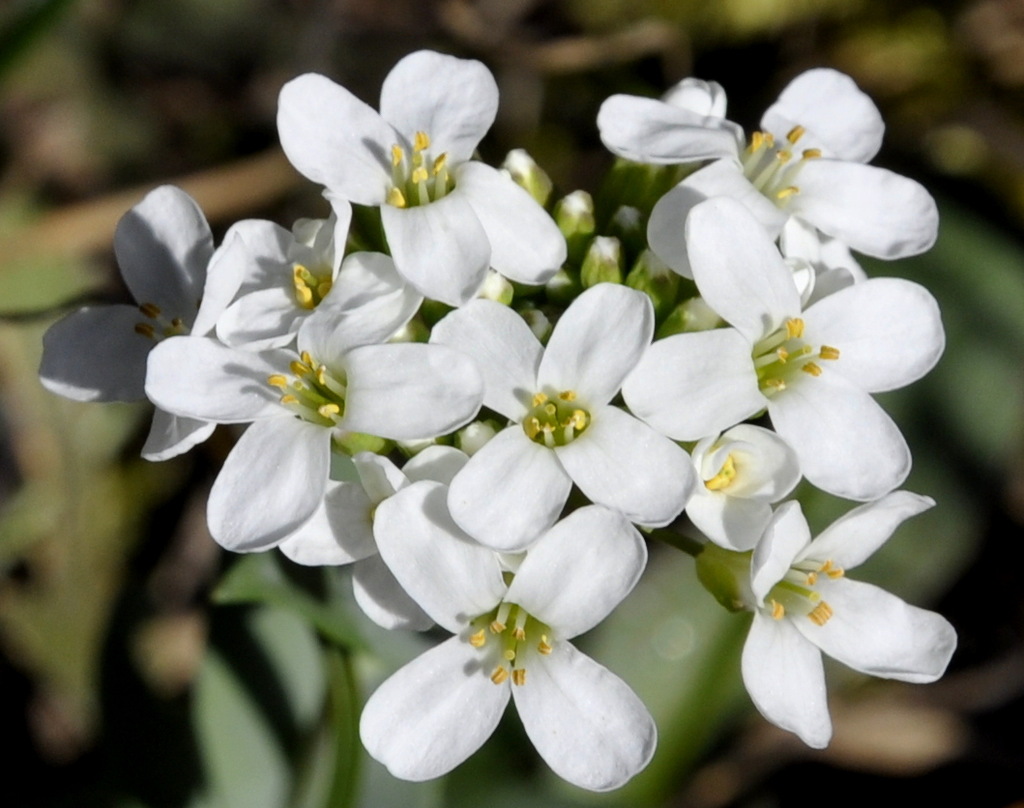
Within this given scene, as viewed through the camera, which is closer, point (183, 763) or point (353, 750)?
point (353, 750)

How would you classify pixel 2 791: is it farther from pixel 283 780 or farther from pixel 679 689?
pixel 679 689

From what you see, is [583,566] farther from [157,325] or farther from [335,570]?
[157,325]

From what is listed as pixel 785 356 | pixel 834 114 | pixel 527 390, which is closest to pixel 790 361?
pixel 785 356

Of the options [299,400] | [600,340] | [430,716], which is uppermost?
[600,340]

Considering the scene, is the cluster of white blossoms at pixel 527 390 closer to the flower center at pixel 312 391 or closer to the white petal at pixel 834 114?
the flower center at pixel 312 391

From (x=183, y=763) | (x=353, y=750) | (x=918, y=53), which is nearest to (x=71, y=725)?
(x=183, y=763)

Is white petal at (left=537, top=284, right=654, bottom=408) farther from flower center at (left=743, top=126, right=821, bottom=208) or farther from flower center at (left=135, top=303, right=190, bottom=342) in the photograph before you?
flower center at (left=135, top=303, right=190, bottom=342)
